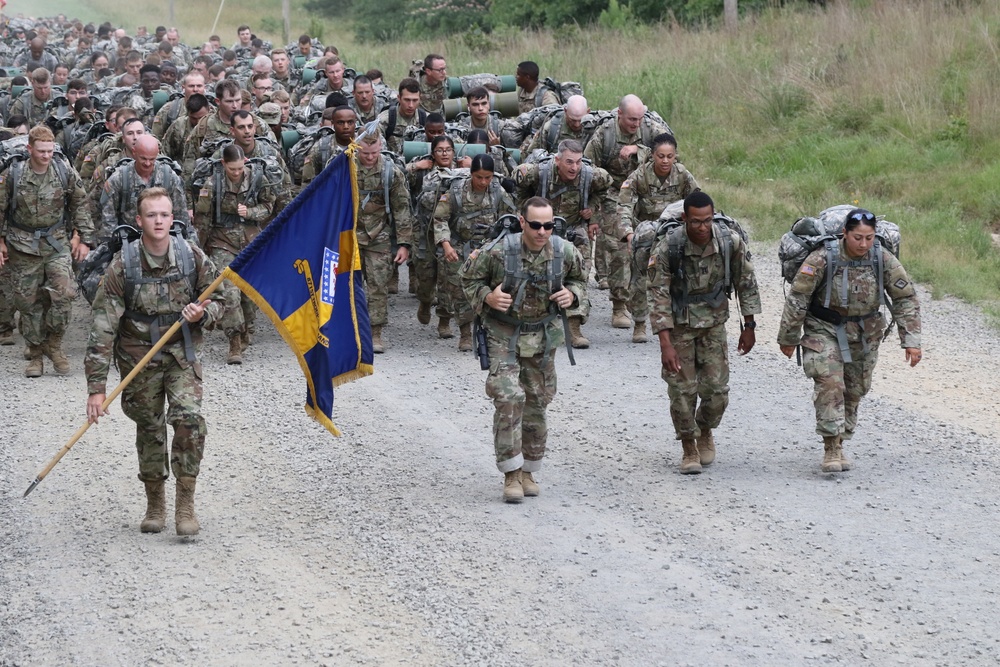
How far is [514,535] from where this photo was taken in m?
8.77

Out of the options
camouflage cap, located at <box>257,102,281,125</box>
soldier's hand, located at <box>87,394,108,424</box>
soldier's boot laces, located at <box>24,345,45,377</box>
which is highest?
camouflage cap, located at <box>257,102,281,125</box>

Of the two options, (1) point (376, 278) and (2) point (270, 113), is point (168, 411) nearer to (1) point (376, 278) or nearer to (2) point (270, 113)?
(1) point (376, 278)

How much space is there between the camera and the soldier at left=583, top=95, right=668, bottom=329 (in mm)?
13805

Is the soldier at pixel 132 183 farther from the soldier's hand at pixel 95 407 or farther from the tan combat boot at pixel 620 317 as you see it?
the soldier's hand at pixel 95 407

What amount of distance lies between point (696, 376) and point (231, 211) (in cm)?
534

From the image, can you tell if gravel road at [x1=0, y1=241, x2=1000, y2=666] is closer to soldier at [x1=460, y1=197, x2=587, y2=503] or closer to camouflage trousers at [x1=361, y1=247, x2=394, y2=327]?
soldier at [x1=460, y1=197, x2=587, y2=503]

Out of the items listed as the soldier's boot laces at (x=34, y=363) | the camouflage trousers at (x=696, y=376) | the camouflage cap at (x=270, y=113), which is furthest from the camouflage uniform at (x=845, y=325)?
the camouflage cap at (x=270, y=113)

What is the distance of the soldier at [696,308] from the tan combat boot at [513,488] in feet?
4.04

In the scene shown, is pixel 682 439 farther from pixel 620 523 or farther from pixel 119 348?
pixel 119 348

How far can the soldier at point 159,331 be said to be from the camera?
28.4 ft

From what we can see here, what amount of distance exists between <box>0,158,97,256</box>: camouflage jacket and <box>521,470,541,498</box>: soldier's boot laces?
5430mm

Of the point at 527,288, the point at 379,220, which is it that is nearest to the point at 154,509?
the point at 527,288

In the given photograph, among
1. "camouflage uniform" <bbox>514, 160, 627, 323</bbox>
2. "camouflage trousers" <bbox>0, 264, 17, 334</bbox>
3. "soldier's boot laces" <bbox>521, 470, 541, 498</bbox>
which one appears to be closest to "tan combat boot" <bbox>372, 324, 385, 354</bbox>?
"camouflage uniform" <bbox>514, 160, 627, 323</bbox>

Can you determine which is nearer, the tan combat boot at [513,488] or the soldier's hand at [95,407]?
the soldier's hand at [95,407]
